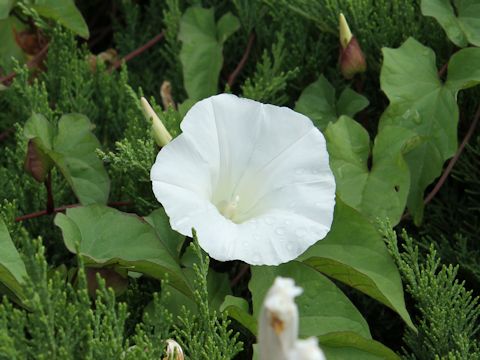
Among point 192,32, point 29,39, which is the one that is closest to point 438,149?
point 192,32

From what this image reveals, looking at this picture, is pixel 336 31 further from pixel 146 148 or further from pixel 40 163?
pixel 40 163

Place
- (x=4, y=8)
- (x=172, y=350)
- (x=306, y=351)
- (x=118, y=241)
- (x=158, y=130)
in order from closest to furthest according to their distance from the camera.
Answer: (x=306, y=351) < (x=172, y=350) < (x=118, y=241) < (x=158, y=130) < (x=4, y=8)

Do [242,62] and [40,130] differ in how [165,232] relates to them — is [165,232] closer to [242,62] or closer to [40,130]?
[40,130]

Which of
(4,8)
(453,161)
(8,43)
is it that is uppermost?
(4,8)

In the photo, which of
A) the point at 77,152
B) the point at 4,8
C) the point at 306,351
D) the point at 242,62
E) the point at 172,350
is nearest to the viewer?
the point at 306,351

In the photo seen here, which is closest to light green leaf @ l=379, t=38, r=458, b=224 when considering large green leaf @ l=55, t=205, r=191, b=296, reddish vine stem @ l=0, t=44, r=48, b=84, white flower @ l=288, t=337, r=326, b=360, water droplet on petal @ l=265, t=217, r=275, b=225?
water droplet on petal @ l=265, t=217, r=275, b=225

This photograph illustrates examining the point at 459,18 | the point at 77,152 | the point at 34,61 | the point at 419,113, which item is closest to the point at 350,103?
the point at 419,113
